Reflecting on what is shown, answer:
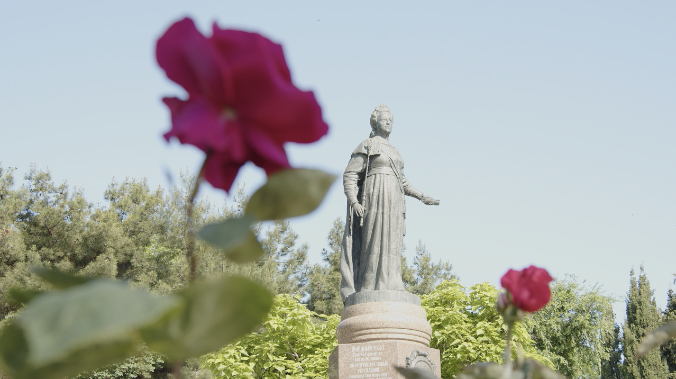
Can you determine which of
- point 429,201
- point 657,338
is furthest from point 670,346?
point 657,338

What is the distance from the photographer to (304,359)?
490 inches

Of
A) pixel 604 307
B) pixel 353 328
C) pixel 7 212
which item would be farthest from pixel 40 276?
pixel 604 307

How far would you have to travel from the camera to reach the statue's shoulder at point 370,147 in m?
7.29

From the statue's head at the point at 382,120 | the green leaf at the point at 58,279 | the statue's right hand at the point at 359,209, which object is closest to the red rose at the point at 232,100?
the green leaf at the point at 58,279

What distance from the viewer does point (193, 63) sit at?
39cm

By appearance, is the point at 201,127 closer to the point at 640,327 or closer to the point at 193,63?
the point at 193,63

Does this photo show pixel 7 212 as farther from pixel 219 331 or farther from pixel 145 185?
pixel 219 331

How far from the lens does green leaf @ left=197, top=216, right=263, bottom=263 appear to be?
37cm

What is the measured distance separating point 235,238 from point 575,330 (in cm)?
2369

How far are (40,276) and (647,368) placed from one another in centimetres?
2255

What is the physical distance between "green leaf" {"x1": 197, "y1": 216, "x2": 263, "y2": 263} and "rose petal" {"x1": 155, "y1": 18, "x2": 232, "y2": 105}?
3.0 inches

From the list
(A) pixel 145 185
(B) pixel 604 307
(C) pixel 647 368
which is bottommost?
(C) pixel 647 368

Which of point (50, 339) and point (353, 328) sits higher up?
point (353, 328)

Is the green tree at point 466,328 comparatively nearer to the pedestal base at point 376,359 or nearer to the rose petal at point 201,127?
the pedestal base at point 376,359
